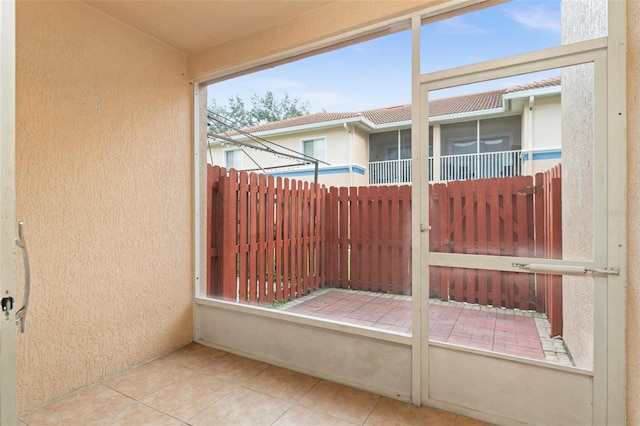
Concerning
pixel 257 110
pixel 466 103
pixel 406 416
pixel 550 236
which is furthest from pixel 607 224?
A: pixel 257 110

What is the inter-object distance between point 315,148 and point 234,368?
374cm

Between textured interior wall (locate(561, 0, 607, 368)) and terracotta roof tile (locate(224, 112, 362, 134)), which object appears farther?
terracotta roof tile (locate(224, 112, 362, 134))

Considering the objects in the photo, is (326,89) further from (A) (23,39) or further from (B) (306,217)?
(A) (23,39)

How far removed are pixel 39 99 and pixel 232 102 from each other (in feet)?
5.79

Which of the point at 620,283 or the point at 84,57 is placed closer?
the point at 620,283

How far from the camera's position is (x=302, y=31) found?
2354mm

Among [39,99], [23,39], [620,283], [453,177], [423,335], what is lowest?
[423,335]

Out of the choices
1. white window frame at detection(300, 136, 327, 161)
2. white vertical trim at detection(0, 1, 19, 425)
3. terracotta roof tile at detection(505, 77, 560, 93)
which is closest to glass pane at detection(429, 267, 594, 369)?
terracotta roof tile at detection(505, 77, 560, 93)

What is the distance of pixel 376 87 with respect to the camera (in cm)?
355

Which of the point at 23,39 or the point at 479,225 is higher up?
the point at 23,39

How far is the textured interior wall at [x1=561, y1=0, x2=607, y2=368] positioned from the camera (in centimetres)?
162

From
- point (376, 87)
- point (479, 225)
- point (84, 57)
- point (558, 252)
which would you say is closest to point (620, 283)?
point (558, 252)

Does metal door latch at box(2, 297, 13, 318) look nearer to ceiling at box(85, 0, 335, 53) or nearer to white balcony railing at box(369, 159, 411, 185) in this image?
ceiling at box(85, 0, 335, 53)

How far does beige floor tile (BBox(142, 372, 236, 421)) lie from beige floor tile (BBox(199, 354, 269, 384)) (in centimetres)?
6
